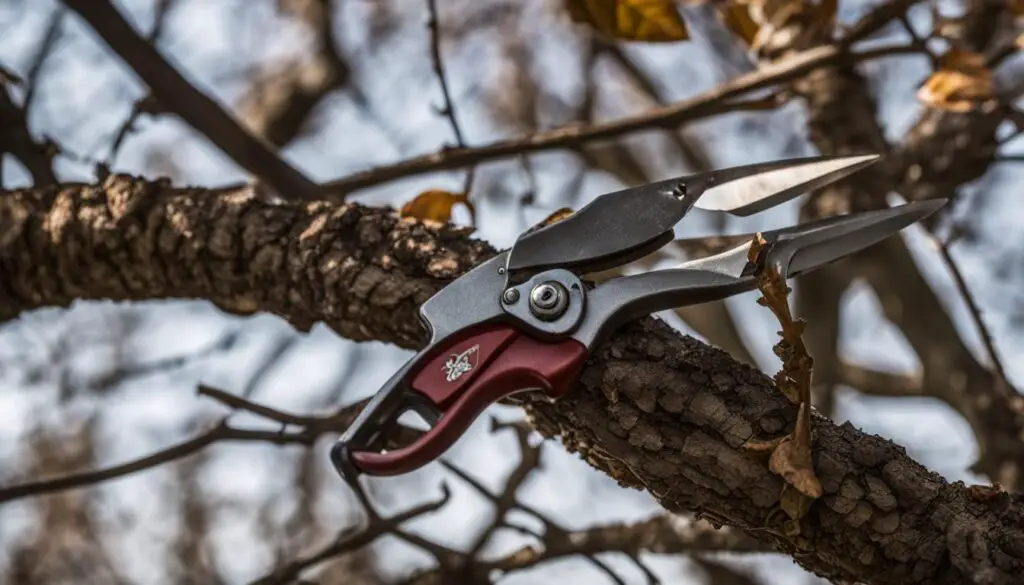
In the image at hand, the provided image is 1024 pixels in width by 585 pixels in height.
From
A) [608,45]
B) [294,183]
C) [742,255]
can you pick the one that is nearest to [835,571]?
[742,255]

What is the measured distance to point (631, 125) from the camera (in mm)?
1963

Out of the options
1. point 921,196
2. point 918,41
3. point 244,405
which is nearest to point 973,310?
point 921,196

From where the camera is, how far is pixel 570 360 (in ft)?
3.44

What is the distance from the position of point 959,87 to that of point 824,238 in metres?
0.71

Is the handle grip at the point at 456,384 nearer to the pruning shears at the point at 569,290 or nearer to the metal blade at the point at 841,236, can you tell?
the pruning shears at the point at 569,290

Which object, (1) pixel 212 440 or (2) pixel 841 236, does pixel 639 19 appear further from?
(1) pixel 212 440

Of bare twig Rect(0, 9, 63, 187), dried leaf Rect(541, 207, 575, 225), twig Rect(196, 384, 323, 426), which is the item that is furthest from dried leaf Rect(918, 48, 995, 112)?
bare twig Rect(0, 9, 63, 187)

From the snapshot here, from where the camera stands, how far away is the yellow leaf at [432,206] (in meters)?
1.35

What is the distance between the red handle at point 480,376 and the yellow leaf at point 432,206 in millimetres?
296

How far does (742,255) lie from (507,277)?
0.26 metres

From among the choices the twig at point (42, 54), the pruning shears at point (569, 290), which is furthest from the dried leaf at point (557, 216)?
the twig at point (42, 54)

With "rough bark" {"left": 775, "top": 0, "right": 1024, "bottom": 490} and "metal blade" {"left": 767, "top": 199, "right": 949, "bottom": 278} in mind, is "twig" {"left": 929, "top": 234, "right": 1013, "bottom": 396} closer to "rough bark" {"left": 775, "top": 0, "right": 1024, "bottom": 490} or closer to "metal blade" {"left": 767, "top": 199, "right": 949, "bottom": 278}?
"rough bark" {"left": 775, "top": 0, "right": 1024, "bottom": 490}

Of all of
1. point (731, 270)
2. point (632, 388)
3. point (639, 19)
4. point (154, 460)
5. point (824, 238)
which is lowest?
point (154, 460)

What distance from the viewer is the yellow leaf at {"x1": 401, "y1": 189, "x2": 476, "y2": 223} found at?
1.35 metres
